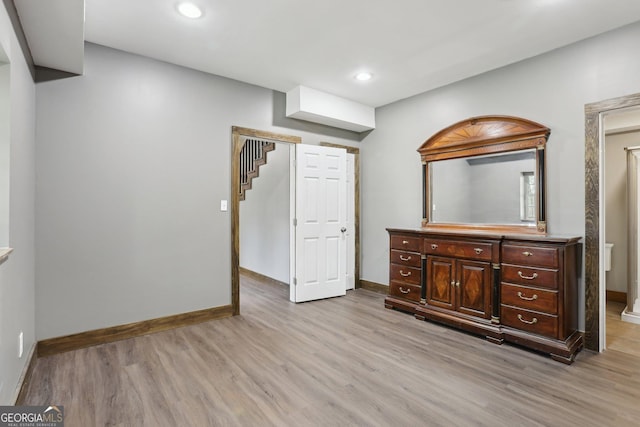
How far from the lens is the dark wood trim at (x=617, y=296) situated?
13.6ft

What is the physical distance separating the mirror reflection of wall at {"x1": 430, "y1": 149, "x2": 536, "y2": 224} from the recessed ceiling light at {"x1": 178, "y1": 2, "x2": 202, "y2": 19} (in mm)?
2933

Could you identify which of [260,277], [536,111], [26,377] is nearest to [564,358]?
[536,111]

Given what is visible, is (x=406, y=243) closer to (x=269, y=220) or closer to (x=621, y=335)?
(x=621, y=335)

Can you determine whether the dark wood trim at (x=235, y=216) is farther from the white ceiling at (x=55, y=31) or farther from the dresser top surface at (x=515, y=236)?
the dresser top surface at (x=515, y=236)

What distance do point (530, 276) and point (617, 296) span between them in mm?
2452

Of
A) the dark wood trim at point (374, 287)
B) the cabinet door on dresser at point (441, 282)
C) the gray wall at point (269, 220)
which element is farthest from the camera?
the gray wall at point (269, 220)

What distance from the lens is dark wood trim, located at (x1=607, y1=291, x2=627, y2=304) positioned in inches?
164

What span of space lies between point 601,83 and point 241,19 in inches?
118

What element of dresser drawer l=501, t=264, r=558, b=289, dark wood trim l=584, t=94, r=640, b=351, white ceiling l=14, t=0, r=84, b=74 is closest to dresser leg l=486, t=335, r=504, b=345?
dresser drawer l=501, t=264, r=558, b=289

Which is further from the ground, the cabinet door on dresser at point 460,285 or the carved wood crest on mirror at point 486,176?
the carved wood crest on mirror at point 486,176

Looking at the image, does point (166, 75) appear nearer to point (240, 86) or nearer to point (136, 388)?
point (240, 86)

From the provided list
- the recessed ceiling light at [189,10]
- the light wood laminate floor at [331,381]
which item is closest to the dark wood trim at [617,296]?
the light wood laminate floor at [331,381]

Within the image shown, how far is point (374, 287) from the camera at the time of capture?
4.80 meters

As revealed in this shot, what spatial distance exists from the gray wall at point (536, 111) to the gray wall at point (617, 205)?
5.72 feet
